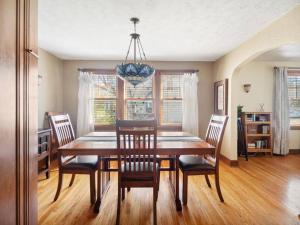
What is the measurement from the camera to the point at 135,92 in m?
4.94

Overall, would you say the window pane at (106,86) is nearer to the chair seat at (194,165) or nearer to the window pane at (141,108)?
the window pane at (141,108)

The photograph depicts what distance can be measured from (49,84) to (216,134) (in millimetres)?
3516

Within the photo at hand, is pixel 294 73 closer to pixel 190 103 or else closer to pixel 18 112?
pixel 190 103

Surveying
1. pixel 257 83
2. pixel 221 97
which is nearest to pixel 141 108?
pixel 221 97

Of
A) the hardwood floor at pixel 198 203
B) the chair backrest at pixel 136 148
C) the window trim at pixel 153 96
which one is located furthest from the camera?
the window trim at pixel 153 96

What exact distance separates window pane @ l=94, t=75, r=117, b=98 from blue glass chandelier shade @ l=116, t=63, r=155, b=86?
2.34m

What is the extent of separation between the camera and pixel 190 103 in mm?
4832

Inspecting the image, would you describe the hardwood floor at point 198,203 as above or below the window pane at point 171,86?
below

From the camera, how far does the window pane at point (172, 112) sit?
16.4ft

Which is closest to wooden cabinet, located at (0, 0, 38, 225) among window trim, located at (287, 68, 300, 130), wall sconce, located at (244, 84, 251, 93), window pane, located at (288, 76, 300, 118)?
wall sconce, located at (244, 84, 251, 93)

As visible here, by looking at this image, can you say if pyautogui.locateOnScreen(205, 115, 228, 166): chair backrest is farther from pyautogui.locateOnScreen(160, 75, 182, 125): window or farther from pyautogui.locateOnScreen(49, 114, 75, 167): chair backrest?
pyautogui.locateOnScreen(160, 75, 182, 125): window

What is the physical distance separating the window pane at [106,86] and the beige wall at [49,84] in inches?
33.9

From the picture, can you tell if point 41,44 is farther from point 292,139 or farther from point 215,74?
point 292,139

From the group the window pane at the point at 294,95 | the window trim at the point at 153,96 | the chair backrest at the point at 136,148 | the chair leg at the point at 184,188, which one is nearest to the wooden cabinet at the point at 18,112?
the chair backrest at the point at 136,148
